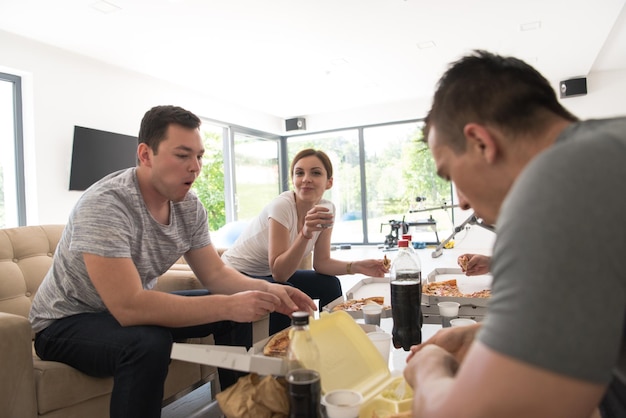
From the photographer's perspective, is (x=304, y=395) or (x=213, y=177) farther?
(x=213, y=177)

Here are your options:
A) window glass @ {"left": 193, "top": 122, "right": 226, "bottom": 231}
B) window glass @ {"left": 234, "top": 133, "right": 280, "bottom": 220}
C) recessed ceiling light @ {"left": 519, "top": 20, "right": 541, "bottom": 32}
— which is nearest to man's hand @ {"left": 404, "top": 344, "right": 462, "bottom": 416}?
recessed ceiling light @ {"left": 519, "top": 20, "right": 541, "bottom": 32}

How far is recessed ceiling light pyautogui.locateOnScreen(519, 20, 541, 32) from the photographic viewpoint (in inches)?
177

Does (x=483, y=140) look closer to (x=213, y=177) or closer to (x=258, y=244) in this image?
(x=258, y=244)

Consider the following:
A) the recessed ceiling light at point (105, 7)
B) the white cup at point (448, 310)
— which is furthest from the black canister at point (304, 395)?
the recessed ceiling light at point (105, 7)

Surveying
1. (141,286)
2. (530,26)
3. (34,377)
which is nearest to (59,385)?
(34,377)

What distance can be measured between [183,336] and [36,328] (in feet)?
1.61

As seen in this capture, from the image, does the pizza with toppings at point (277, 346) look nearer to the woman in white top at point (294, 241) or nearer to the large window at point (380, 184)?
the woman in white top at point (294, 241)

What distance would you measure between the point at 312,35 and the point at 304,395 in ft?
14.0

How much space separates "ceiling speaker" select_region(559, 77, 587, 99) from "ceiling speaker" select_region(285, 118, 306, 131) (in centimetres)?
423

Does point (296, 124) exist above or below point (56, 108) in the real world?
above

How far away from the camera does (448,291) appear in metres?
1.70

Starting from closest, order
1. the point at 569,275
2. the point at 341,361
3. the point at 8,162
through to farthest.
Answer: the point at 569,275, the point at 341,361, the point at 8,162

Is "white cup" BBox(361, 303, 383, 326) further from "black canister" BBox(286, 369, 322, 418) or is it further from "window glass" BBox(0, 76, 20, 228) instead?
"window glass" BBox(0, 76, 20, 228)

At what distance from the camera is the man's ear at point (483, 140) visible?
0.64 m
